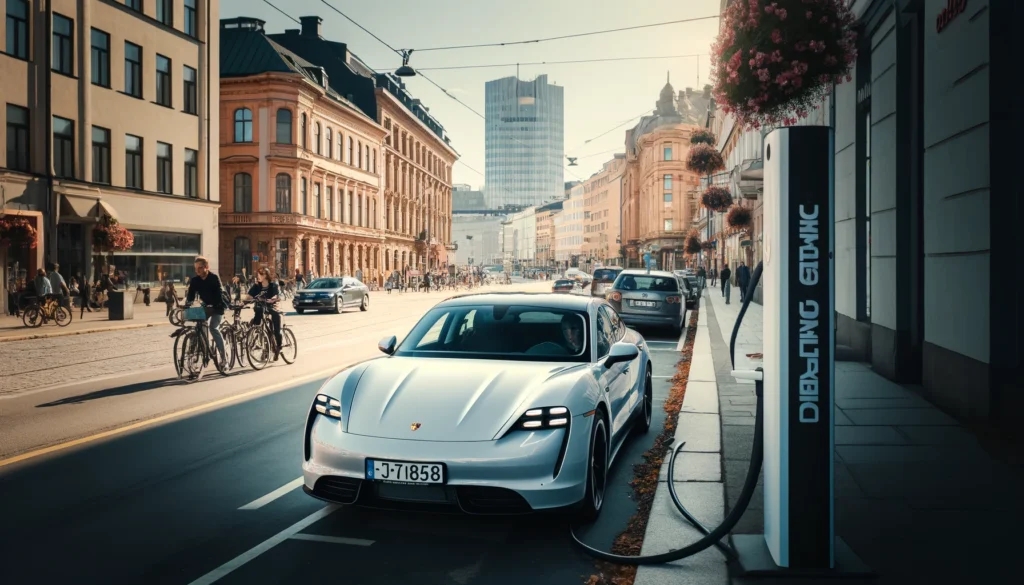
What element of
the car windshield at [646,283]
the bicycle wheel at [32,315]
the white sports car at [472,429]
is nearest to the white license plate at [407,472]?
the white sports car at [472,429]

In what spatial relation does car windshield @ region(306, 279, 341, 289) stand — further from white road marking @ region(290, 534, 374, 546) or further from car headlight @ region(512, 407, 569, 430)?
car headlight @ region(512, 407, 569, 430)

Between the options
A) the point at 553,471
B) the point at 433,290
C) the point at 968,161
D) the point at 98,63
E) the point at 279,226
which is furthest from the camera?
the point at 433,290

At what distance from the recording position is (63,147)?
95.8ft

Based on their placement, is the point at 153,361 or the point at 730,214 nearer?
the point at 153,361

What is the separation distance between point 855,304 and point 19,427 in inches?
444

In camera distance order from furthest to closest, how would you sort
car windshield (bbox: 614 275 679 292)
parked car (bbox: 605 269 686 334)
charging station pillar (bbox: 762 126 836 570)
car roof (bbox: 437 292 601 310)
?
car windshield (bbox: 614 275 679 292)
parked car (bbox: 605 269 686 334)
car roof (bbox: 437 292 601 310)
charging station pillar (bbox: 762 126 836 570)

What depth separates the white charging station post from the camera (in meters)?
3.80

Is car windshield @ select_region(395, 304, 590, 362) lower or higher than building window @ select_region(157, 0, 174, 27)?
lower

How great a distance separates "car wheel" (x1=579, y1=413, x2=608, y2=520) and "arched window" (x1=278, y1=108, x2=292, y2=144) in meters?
49.8

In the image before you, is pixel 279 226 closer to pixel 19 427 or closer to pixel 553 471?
pixel 19 427

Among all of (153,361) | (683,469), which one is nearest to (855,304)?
(683,469)

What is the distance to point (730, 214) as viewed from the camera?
3366 cm

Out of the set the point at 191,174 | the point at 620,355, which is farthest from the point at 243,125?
the point at 620,355

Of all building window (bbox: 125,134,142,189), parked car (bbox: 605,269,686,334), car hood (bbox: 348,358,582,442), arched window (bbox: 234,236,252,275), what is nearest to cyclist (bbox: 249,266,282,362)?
car hood (bbox: 348,358,582,442)
